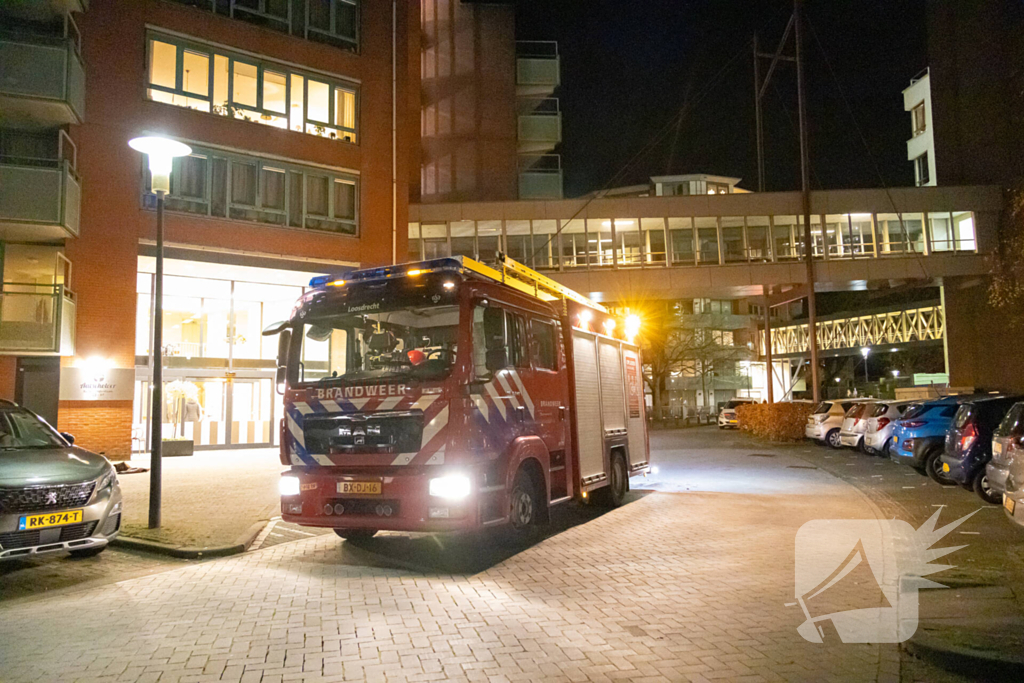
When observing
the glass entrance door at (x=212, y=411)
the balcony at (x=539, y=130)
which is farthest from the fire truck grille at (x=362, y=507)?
the balcony at (x=539, y=130)

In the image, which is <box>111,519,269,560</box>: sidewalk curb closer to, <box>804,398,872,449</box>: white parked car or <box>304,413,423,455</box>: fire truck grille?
<box>304,413,423,455</box>: fire truck grille

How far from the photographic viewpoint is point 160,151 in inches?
371

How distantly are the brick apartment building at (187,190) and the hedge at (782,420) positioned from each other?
1558cm

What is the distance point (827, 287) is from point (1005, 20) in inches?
563

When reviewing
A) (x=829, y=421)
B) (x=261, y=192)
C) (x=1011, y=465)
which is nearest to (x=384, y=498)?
(x=1011, y=465)

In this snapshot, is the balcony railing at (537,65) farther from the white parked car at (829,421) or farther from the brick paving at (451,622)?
the brick paving at (451,622)

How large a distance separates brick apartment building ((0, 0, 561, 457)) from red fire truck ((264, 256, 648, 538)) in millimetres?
11463

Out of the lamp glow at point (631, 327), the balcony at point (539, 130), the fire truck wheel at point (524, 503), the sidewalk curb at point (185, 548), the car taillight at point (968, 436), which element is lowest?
the sidewalk curb at point (185, 548)

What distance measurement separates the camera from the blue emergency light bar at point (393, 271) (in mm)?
7797

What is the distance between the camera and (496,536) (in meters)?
9.33

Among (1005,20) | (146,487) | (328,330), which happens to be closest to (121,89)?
(146,487)

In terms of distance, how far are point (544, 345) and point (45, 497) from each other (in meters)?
5.87

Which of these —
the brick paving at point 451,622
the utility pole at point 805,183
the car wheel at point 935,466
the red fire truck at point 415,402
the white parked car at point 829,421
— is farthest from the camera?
the utility pole at point 805,183

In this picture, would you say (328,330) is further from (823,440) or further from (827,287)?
(827,287)
